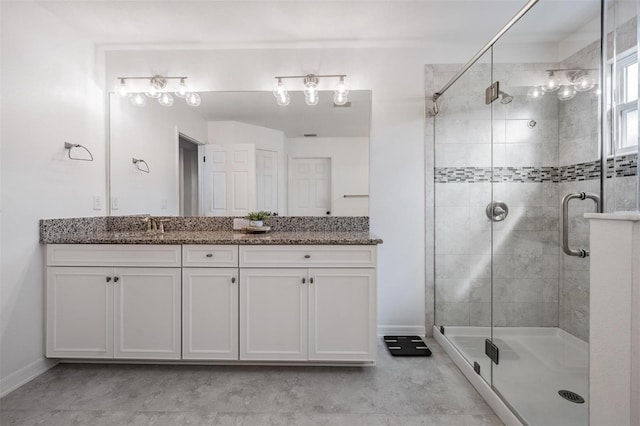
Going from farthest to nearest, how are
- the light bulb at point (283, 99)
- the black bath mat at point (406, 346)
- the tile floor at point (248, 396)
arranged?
1. the light bulb at point (283, 99)
2. the black bath mat at point (406, 346)
3. the tile floor at point (248, 396)

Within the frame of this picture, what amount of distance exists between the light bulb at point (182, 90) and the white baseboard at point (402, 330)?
2605 mm

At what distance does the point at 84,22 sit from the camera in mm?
2318

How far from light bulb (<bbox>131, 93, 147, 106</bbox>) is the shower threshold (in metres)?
3.17

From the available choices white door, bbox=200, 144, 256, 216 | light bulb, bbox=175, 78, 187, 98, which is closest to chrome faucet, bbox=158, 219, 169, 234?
white door, bbox=200, 144, 256, 216

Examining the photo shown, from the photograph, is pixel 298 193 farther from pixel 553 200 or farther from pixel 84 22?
pixel 84 22

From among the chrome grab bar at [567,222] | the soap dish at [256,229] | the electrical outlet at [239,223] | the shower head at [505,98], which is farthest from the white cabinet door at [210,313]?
the shower head at [505,98]

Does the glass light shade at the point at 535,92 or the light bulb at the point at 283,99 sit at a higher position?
the light bulb at the point at 283,99

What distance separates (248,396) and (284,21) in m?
2.60

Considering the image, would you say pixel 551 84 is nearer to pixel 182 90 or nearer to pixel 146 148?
pixel 182 90

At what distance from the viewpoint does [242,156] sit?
2.60m

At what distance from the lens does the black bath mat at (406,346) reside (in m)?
2.29

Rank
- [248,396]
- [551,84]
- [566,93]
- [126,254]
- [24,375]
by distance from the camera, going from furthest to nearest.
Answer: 1. [126,254]
2. [24,375]
3. [248,396]
4. [551,84]
5. [566,93]

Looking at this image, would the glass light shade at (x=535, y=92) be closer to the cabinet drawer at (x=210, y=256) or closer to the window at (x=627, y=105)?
the window at (x=627, y=105)

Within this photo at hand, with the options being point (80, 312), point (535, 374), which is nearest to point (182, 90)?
point (80, 312)
